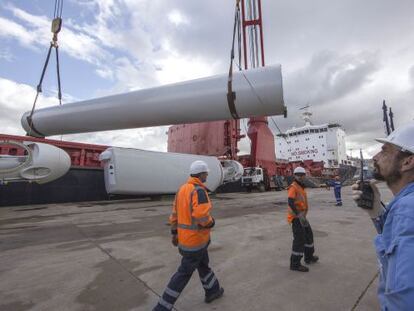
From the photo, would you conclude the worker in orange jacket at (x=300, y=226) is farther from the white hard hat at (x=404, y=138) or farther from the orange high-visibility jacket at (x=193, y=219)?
the white hard hat at (x=404, y=138)

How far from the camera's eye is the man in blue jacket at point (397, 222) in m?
0.79

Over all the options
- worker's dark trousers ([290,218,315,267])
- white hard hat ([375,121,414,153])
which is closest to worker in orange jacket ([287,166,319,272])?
worker's dark trousers ([290,218,315,267])

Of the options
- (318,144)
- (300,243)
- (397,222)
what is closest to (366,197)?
(397,222)

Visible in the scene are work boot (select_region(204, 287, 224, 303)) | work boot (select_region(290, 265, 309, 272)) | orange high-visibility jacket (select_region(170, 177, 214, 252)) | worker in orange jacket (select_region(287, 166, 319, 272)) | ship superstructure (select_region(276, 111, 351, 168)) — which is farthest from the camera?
ship superstructure (select_region(276, 111, 351, 168))

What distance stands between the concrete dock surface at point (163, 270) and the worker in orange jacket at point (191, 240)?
0.85 ft

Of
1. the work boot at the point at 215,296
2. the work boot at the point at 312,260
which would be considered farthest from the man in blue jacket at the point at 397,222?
the work boot at the point at 312,260

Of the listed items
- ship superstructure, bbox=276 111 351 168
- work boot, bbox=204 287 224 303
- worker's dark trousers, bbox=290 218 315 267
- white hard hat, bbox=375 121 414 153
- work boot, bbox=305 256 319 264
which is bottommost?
work boot, bbox=305 256 319 264

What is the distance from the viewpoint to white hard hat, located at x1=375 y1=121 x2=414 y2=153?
3.55ft

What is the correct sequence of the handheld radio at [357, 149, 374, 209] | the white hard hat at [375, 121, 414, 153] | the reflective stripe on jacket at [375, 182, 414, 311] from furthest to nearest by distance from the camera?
the handheld radio at [357, 149, 374, 209]
the white hard hat at [375, 121, 414, 153]
the reflective stripe on jacket at [375, 182, 414, 311]

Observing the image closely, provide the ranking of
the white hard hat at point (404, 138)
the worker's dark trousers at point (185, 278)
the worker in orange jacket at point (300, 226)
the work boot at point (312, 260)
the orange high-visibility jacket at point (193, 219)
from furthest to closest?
the work boot at point (312, 260) < the worker in orange jacket at point (300, 226) < the orange high-visibility jacket at point (193, 219) < the worker's dark trousers at point (185, 278) < the white hard hat at point (404, 138)

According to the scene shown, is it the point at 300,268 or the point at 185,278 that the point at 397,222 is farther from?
the point at 300,268

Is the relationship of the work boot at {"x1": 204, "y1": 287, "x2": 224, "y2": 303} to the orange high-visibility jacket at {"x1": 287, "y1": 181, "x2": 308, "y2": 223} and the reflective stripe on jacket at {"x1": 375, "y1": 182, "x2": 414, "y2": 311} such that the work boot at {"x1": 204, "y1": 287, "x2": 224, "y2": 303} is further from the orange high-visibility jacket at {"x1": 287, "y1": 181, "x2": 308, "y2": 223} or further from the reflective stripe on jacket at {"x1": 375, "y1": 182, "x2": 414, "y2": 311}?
the reflective stripe on jacket at {"x1": 375, "y1": 182, "x2": 414, "y2": 311}

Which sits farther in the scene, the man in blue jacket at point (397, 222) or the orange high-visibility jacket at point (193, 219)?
the orange high-visibility jacket at point (193, 219)

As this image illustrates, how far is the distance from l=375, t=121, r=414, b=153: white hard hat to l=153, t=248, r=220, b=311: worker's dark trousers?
1807 mm
